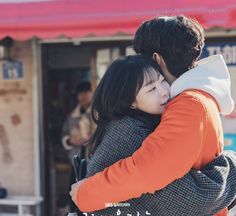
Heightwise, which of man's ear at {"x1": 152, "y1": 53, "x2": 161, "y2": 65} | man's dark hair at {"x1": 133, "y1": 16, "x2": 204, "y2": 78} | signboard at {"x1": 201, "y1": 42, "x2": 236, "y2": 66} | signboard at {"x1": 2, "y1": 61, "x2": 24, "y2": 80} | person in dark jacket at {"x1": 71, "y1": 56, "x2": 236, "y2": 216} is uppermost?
man's dark hair at {"x1": 133, "y1": 16, "x2": 204, "y2": 78}

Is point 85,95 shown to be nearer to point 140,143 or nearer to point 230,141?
point 230,141

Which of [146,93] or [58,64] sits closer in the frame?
[146,93]

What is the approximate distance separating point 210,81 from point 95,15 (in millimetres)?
3141

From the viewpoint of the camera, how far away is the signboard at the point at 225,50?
5652mm

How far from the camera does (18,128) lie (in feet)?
20.6

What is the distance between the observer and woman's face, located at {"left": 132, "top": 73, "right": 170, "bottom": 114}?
206 cm

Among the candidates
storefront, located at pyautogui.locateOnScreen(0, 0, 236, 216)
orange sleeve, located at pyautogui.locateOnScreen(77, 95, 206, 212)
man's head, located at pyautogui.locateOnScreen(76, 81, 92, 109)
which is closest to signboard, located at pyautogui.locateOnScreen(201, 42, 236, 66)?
storefront, located at pyautogui.locateOnScreen(0, 0, 236, 216)

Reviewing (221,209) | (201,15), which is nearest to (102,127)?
(221,209)

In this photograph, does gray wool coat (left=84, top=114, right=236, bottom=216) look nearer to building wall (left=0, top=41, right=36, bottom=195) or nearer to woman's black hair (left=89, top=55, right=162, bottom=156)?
woman's black hair (left=89, top=55, right=162, bottom=156)

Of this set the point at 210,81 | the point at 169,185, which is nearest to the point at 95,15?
the point at 210,81

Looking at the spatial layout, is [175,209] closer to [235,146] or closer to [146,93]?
[146,93]

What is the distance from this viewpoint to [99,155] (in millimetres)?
2096

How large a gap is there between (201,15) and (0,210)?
3.34 m

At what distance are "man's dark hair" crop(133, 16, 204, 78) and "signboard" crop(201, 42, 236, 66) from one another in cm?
360
